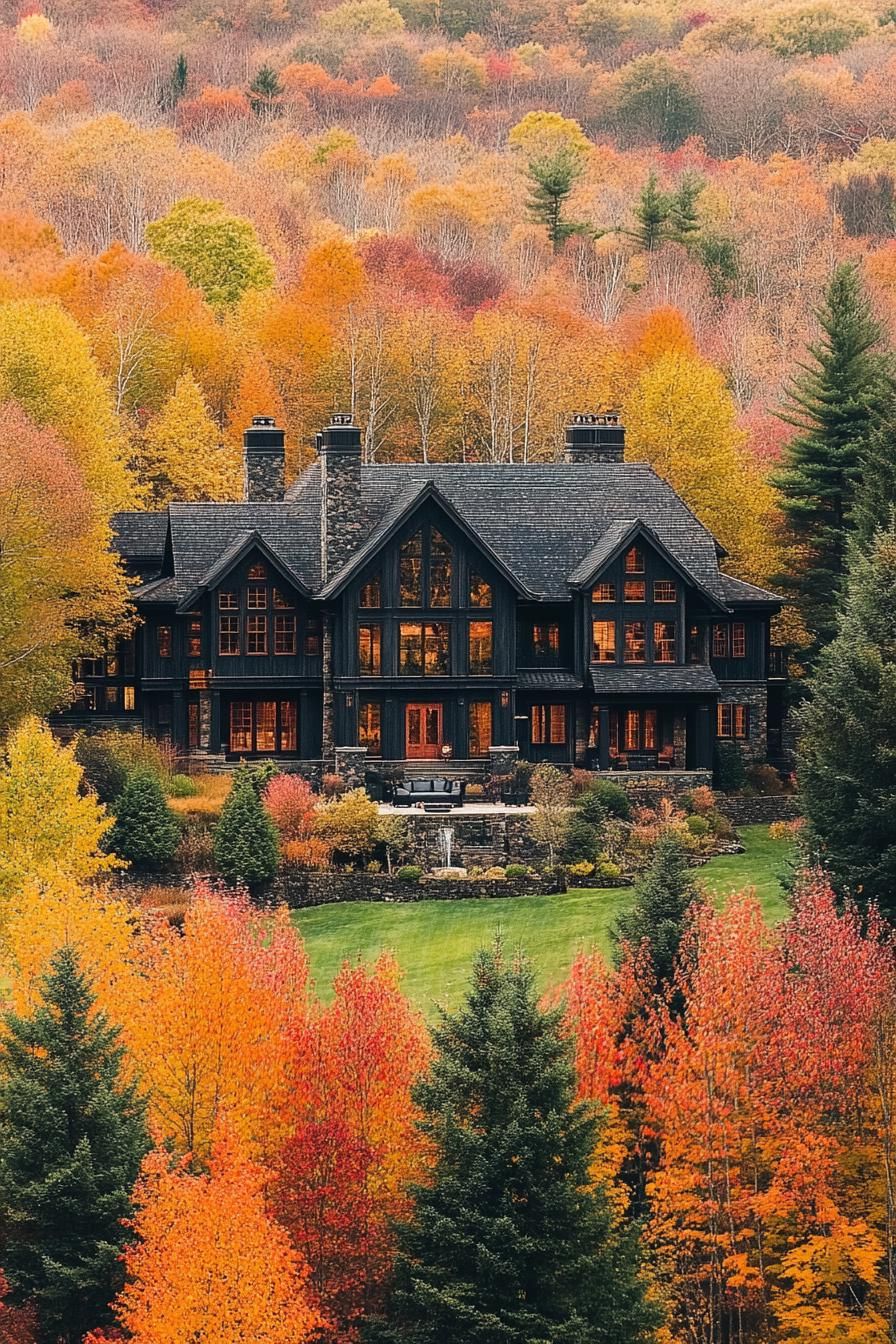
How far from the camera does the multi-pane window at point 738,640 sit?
68750 millimetres

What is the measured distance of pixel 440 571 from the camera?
214ft

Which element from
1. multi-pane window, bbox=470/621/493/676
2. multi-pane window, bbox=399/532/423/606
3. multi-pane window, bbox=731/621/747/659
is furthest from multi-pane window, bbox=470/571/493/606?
multi-pane window, bbox=731/621/747/659

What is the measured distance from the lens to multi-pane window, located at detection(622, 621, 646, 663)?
66.4 m

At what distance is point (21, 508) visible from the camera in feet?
206

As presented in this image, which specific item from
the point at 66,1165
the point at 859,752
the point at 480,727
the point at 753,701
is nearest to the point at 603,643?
the point at 480,727

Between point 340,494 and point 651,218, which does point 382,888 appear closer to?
point 340,494

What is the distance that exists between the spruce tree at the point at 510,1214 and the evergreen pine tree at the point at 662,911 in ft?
20.6

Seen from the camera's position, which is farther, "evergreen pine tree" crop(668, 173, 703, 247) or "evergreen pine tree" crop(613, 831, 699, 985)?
"evergreen pine tree" crop(668, 173, 703, 247)

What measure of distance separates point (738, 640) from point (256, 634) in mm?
13556

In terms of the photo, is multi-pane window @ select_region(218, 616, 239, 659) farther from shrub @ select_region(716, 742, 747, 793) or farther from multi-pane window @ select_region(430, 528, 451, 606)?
shrub @ select_region(716, 742, 747, 793)

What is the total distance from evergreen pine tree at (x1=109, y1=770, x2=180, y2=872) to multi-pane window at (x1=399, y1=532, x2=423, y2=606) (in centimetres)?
1050

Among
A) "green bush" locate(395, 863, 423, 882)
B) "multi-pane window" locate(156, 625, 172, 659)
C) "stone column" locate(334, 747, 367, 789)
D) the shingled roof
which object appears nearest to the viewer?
"green bush" locate(395, 863, 423, 882)

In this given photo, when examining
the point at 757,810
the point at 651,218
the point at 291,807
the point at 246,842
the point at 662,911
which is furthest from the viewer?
the point at 651,218

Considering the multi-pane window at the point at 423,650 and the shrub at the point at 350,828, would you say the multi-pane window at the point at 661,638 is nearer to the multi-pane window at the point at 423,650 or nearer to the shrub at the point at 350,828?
the multi-pane window at the point at 423,650
